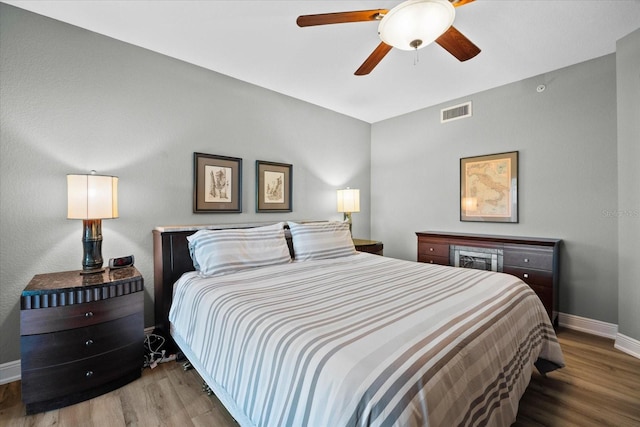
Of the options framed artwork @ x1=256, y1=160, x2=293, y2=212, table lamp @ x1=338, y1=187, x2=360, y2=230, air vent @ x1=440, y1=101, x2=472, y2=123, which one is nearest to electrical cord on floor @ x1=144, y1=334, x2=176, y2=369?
framed artwork @ x1=256, y1=160, x2=293, y2=212

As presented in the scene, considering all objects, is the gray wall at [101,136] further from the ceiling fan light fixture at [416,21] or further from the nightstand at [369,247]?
the ceiling fan light fixture at [416,21]

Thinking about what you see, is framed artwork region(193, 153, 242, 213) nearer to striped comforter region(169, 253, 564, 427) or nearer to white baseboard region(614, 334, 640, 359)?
striped comforter region(169, 253, 564, 427)

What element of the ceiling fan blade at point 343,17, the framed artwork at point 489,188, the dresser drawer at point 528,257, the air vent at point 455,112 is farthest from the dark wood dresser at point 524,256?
the ceiling fan blade at point 343,17

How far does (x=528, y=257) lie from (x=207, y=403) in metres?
3.18

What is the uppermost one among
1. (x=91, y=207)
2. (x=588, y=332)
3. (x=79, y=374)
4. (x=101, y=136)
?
(x=101, y=136)

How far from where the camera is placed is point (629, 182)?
2.41 metres

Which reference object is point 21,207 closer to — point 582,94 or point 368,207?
point 368,207

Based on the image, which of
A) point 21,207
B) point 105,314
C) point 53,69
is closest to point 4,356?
point 105,314

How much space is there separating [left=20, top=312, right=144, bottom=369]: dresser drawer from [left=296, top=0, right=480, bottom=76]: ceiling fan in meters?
2.36

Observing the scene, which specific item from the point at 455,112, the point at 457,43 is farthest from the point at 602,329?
the point at 457,43

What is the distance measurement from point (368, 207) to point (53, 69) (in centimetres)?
410

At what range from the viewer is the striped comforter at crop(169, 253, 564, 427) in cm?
89

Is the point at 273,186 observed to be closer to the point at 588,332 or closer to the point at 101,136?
the point at 101,136

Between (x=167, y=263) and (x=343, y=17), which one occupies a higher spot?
(x=343, y=17)
